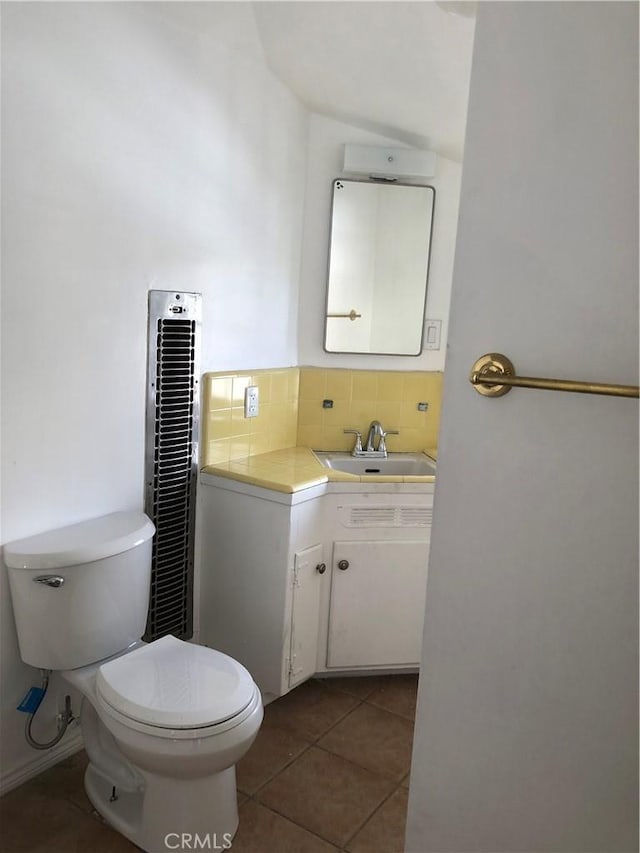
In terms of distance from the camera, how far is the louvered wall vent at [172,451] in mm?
2135

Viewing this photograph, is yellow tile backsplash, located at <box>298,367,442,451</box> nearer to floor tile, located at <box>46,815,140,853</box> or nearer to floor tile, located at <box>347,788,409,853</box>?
floor tile, located at <box>347,788,409,853</box>

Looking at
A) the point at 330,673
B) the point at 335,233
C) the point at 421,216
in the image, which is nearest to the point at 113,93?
the point at 335,233

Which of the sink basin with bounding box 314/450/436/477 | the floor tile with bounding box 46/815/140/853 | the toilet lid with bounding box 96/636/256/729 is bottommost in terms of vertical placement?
the floor tile with bounding box 46/815/140/853

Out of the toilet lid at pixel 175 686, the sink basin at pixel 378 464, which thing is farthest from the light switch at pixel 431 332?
the toilet lid at pixel 175 686

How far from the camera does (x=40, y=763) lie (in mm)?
1952

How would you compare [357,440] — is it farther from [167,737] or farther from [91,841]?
[91,841]

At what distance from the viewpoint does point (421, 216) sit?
9.15 ft

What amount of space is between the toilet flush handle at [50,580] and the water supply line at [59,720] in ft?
0.96

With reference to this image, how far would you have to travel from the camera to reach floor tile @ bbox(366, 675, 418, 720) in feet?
7.86

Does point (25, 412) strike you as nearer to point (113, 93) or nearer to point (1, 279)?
point (1, 279)

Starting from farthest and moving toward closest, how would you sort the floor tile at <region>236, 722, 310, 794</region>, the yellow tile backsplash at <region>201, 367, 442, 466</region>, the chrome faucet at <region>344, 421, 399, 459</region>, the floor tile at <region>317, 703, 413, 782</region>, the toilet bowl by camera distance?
the chrome faucet at <region>344, 421, 399, 459</region>
the yellow tile backsplash at <region>201, 367, 442, 466</region>
the floor tile at <region>317, 703, 413, 782</region>
the floor tile at <region>236, 722, 310, 794</region>
the toilet bowl

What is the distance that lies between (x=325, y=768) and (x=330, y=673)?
49 centimetres

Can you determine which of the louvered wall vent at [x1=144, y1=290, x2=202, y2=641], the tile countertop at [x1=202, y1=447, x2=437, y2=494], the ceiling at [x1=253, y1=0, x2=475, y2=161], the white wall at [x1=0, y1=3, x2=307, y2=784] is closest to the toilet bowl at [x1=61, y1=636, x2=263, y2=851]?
the white wall at [x1=0, y1=3, x2=307, y2=784]

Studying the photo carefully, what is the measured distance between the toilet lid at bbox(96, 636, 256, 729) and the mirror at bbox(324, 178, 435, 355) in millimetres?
1455
